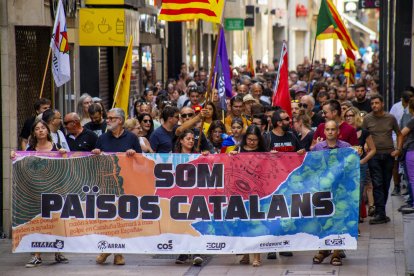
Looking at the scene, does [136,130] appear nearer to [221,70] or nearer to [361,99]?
[221,70]

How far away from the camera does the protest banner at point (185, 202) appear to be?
12688 mm

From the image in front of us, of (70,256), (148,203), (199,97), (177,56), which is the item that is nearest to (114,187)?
(148,203)

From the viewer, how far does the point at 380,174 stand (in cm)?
1605

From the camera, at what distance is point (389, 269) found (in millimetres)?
12469

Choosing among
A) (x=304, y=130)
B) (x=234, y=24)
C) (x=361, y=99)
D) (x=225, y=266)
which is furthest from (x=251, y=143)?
(x=234, y=24)

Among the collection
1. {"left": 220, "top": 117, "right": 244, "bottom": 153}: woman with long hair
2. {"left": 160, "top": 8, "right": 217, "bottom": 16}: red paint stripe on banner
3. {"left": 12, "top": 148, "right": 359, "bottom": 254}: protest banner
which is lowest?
{"left": 12, "top": 148, "right": 359, "bottom": 254}: protest banner

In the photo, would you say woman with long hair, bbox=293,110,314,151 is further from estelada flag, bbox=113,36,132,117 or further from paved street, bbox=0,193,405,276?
estelada flag, bbox=113,36,132,117

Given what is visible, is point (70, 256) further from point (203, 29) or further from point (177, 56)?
point (203, 29)

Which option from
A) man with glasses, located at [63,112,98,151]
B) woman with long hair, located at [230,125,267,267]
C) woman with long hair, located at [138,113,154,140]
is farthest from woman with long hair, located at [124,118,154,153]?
woman with long hair, located at [230,125,267,267]

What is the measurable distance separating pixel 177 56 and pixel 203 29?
20.8 ft

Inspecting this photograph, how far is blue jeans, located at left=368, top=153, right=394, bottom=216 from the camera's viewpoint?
16.0 m

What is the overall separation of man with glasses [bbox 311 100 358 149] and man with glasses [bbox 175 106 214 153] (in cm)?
151

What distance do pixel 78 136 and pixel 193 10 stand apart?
15.4 feet

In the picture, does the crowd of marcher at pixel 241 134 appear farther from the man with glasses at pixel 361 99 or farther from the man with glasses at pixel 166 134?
the man with glasses at pixel 361 99
